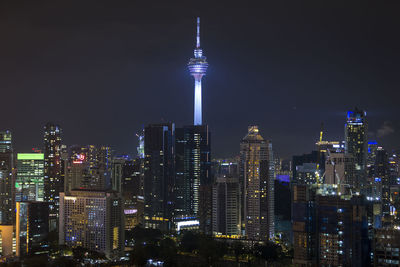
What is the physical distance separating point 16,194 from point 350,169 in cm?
884

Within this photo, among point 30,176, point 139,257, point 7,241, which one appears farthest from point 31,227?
point 30,176

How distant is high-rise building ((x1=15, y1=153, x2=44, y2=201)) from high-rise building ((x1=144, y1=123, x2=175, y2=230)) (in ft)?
11.7

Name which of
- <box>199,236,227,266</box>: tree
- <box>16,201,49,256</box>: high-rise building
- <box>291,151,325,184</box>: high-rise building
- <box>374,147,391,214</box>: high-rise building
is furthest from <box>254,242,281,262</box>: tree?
<box>16,201,49,256</box>: high-rise building

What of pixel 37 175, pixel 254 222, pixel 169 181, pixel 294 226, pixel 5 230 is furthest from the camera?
pixel 169 181

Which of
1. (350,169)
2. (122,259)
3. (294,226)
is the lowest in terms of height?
(122,259)

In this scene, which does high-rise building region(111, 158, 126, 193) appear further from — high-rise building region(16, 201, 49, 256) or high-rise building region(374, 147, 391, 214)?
high-rise building region(374, 147, 391, 214)

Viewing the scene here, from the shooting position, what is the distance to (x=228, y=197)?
18172 mm

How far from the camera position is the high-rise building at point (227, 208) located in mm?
17938

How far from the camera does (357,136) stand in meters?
16.5

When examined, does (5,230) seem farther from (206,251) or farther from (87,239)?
(206,251)

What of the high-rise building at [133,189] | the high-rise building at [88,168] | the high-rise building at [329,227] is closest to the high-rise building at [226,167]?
the high-rise building at [133,189]

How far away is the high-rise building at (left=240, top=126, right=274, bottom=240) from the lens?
1731 centimetres

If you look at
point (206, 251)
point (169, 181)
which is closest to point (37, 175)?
point (169, 181)

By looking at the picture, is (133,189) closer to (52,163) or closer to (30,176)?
(52,163)
